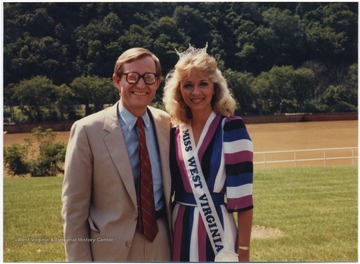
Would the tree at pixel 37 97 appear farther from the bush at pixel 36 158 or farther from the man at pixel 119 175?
the bush at pixel 36 158

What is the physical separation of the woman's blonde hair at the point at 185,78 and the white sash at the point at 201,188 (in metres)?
0.07

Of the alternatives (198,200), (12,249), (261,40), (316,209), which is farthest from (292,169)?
(198,200)

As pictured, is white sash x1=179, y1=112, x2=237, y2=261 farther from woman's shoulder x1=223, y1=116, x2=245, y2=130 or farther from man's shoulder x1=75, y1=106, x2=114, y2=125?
man's shoulder x1=75, y1=106, x2=114, y2=125

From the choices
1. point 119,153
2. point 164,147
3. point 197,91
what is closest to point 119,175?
point 119,153

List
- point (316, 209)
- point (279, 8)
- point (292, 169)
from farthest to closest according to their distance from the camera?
point (292, 169) → point (316, 209) → point (279, 8)

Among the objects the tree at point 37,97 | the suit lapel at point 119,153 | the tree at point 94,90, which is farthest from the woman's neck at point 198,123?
the tree at point 37,97

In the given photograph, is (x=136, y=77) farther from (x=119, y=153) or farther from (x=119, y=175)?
(x=119, y=175)

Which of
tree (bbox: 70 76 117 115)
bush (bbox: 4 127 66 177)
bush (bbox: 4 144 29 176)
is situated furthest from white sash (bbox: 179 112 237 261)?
bush (bbox: 4 144 29 176)

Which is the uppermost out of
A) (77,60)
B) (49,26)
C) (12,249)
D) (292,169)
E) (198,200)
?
(49,26)

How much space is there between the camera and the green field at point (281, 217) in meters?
5.11

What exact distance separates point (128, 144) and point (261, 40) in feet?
11.2

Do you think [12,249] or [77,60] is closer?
[12,249]

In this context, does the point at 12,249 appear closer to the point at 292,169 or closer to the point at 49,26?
the point at 49,26

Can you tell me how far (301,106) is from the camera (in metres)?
6.57
